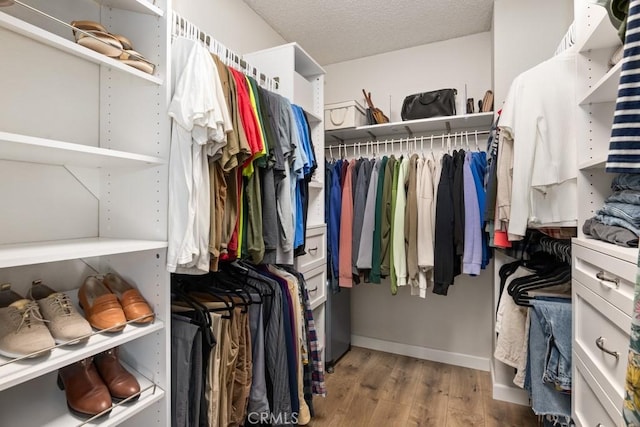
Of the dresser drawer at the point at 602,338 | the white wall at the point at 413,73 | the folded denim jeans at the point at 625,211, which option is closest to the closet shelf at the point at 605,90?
the folded denim jeans at the point at 625,211

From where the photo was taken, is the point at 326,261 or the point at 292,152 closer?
the point at 292,152

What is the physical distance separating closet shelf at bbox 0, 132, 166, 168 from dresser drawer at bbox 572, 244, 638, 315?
4.38ft

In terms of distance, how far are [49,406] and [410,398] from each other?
1894 mm

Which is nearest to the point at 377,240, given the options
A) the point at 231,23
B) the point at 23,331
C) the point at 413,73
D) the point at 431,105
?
the point at 431,105

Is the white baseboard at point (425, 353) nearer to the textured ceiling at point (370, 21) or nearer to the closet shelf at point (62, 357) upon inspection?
the closet shelf at point (62, 357)

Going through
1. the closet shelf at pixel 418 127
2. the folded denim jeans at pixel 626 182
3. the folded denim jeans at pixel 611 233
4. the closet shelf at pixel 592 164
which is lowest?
the folded denim jeans at pixel 611 233

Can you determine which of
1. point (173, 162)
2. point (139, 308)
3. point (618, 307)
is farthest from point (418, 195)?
point (139, 308)

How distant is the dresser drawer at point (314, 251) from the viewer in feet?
6.38

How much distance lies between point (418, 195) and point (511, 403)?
1.44 m

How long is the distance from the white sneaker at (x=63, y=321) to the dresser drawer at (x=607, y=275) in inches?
54.0

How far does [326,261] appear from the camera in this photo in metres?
2.28

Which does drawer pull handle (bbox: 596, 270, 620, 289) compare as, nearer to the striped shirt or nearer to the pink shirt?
the striped shirt

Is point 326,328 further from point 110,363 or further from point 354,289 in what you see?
point 110,363

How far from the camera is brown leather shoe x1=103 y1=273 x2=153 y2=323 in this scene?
1.01 metres
